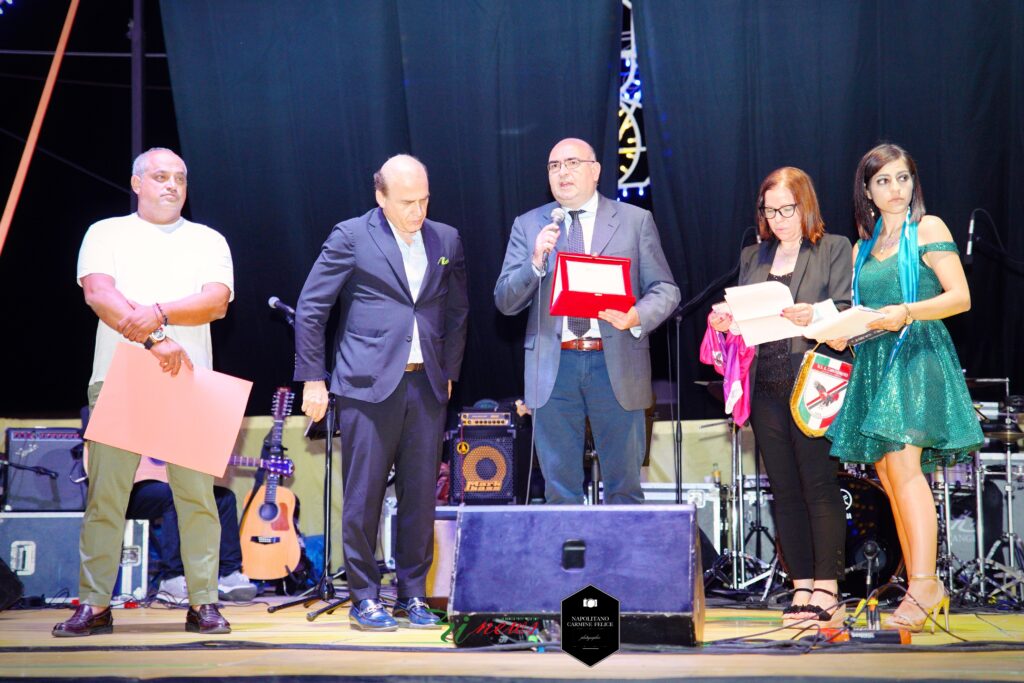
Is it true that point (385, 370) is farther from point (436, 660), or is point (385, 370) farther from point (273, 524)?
point (273, 524)

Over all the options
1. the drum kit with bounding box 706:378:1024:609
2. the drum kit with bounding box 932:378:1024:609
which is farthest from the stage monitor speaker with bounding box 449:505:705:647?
the drum kit with bounding box 932:378:1024:609

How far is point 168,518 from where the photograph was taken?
4777mm

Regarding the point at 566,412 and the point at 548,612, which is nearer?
the point at 548,612

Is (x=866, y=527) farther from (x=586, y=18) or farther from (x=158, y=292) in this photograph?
(x=158, y=292)

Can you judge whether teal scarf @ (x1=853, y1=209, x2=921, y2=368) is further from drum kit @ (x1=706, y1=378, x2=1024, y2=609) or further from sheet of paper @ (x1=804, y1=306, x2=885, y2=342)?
drum kit @ (x1=706, y1=378, x2=1024, y2=609)

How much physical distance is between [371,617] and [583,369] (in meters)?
1.14

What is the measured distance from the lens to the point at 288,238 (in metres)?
5.32

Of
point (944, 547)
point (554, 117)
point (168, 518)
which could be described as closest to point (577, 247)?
point (554, 117)

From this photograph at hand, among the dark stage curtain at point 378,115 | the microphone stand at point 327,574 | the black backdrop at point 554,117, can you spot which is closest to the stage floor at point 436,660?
the microphone stand at point 327,574

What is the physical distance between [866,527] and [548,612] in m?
2.35

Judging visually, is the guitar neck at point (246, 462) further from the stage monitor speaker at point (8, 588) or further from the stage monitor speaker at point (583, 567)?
the stage monitor speaker at point (583, 567)

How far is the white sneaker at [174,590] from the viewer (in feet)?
15.2

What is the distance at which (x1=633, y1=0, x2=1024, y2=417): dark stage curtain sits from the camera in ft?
15.7

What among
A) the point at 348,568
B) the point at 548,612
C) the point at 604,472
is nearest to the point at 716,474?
the point at 604,472
